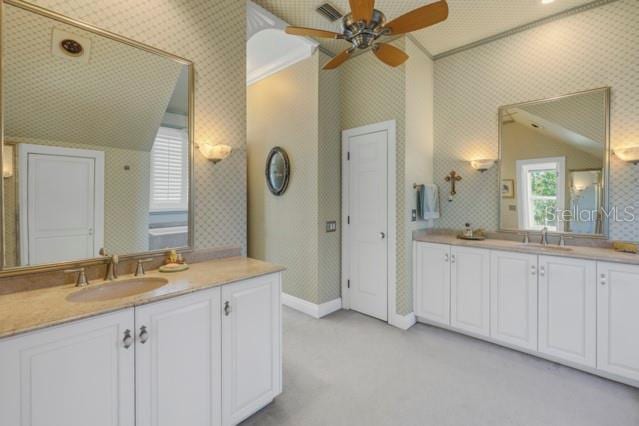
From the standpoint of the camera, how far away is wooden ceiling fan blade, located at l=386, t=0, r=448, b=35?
1618 mm

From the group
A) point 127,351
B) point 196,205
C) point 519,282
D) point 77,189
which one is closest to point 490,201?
point 519,282

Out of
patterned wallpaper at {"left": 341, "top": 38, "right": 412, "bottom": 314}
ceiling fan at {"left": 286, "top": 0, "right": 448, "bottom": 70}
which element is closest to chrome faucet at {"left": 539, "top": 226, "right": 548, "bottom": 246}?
patterned wallpaper at {"left": 341, "top": 38, "right": 412, "bottom": 314}

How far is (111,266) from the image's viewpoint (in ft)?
5.48

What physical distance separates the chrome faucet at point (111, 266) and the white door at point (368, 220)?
8.27 feet

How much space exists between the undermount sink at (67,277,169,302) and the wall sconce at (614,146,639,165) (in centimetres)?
365

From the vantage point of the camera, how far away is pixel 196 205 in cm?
211

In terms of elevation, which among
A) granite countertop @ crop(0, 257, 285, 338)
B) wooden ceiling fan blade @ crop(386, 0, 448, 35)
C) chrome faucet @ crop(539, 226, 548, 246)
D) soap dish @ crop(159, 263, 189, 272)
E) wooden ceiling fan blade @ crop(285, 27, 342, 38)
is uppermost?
wooden ceiling fan blade @ crop(285, 27, 342, 38)

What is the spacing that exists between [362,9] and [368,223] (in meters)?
2.24

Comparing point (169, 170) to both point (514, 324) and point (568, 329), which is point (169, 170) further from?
point (568, 329)

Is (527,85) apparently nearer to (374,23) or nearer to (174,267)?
(374,23)

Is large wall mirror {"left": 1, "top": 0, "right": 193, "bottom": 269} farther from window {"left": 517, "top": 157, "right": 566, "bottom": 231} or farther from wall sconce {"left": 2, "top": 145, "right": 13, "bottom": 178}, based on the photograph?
window {"left": 517, "top": 157, "right": 566, "bottom": 231}

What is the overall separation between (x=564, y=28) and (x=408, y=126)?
5.41 feet

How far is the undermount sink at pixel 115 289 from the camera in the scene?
59.0 inches

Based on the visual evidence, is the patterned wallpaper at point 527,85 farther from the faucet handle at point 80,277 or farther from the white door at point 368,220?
the faucet handle at point 80,277
